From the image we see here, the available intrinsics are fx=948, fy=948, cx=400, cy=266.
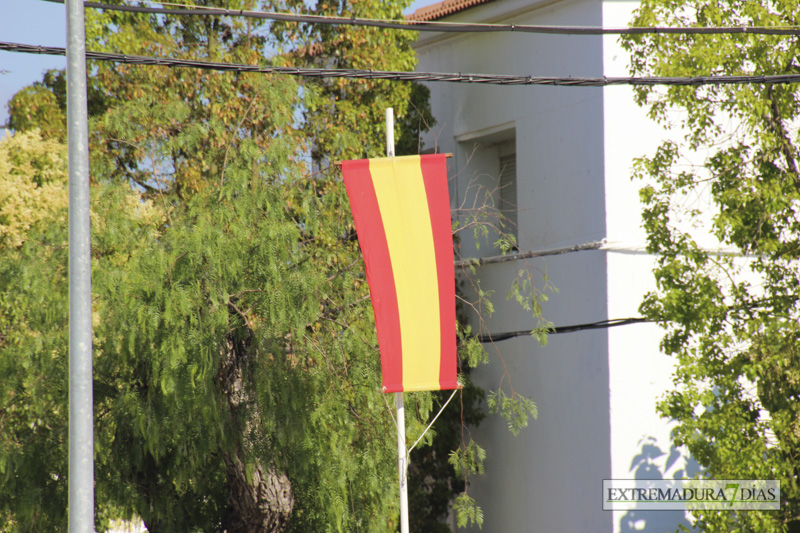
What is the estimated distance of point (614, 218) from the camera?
12547 mm

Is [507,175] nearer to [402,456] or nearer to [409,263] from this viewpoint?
[409,263]

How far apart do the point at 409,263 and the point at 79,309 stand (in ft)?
8.61

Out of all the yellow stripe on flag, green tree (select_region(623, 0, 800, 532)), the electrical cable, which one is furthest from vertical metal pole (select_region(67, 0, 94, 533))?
the electrical cable

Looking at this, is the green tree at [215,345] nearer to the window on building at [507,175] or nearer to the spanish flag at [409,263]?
the spanish flag at [409,263]

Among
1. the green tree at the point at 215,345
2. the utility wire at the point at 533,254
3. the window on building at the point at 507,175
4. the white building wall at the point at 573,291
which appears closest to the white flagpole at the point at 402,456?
the green tree at the point at 215,345

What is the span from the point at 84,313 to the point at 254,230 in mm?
3030

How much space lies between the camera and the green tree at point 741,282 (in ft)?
28.2

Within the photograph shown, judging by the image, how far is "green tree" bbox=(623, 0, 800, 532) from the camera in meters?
8.60

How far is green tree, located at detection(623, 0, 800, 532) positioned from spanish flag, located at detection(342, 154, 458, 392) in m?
2.55

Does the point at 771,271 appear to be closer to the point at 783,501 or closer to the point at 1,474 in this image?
the point at 783,501

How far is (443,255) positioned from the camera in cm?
782

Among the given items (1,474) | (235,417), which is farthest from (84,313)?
(1,474)

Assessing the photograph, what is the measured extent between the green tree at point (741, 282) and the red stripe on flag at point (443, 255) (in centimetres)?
247

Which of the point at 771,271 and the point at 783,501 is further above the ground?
the point at 771,271
